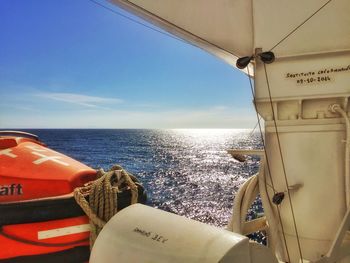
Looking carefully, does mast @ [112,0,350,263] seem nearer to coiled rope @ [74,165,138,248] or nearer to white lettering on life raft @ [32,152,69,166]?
coiled rope @ [74,165,138,248]

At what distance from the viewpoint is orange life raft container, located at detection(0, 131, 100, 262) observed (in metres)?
2.46

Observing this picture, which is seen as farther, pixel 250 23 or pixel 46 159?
pixel 250 23

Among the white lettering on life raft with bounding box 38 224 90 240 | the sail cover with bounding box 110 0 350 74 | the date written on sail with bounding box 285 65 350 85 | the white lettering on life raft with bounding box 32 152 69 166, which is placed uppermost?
the sail cover with bounding box 110 0 350 74

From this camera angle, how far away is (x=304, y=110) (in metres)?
3.13

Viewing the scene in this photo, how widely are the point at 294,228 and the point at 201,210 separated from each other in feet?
65.9

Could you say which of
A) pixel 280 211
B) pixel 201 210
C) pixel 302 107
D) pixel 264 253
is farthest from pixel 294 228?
pixel 201 210

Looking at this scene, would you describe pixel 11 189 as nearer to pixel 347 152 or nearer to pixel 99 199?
pixel 99 199

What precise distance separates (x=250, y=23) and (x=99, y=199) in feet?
7.12

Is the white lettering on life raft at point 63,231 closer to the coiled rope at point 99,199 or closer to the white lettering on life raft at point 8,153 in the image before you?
the coiled rope at point 99,199

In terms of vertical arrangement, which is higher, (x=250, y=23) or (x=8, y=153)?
(x=250, y=23)

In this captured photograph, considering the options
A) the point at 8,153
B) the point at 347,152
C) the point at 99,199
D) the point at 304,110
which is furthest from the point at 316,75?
the point at 8,153

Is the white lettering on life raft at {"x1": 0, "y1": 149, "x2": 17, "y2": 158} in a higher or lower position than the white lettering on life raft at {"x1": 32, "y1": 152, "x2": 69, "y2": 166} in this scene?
higher

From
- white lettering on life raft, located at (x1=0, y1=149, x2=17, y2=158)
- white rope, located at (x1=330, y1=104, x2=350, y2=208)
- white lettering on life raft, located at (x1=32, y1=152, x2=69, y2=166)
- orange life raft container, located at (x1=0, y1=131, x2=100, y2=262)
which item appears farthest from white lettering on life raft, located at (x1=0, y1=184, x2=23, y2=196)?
white rope, located at (x1=330, y1=104, x2=350, y2=208)

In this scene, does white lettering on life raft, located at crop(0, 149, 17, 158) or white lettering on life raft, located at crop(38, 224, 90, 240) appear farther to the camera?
white lettering on life raft, located at crop(0, 149, 17, 158)
